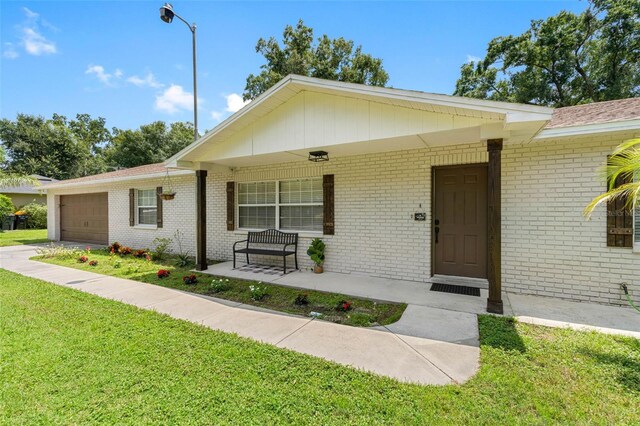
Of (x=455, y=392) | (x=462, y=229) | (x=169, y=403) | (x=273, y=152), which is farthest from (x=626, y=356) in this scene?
(x=273, y=152)

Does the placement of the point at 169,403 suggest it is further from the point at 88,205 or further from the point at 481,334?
the point at 88,205

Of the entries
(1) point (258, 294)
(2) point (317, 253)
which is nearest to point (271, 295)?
(1) point (258, 294)

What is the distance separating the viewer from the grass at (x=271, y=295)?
415 centimetres

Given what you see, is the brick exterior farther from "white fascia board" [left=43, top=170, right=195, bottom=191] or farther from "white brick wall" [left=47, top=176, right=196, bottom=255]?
"white fascia board" [left=43, top=170, right=195, bottom=191]

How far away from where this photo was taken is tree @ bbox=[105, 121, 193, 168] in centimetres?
2995

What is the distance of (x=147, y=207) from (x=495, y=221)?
11.0 m

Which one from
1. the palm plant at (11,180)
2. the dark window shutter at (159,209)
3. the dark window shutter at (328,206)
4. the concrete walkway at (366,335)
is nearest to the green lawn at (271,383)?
the concrete walkway at (366,335)

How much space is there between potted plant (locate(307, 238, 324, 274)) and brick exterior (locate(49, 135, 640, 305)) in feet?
0.82

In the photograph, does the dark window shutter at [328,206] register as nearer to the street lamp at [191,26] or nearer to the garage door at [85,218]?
the street lamp at [191,26]

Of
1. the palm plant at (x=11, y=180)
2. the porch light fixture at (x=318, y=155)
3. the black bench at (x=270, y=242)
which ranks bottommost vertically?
the black bench at (x=270, y=242)

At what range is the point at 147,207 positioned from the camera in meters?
10.4

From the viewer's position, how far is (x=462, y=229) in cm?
569

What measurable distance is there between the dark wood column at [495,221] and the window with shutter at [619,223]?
1.98 meters

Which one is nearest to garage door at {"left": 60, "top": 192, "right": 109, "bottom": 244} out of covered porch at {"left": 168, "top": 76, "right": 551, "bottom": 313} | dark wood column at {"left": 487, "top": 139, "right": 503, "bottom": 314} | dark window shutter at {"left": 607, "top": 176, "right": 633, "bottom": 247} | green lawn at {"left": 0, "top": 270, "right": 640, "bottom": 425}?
covered porch at {"left": 168, "top": 76, "right": 551, "bottom": 313}
